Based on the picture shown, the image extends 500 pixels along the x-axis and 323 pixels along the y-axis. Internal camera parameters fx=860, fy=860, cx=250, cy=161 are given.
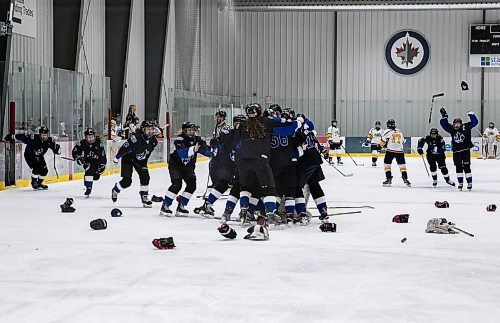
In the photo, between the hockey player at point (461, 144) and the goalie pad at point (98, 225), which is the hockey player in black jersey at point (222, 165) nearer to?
the goalie pad at point (98, 225)

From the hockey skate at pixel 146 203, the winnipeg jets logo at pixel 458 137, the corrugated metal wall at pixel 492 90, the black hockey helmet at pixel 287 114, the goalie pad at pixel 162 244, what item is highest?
the corrugated metal wall at pixel 492 90

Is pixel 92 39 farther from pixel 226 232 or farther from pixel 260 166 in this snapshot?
pixel 226 232

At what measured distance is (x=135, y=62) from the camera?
22.0 metres

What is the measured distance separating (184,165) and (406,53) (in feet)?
73.0

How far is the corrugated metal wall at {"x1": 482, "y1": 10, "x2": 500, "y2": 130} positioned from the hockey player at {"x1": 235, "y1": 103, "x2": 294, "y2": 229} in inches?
920

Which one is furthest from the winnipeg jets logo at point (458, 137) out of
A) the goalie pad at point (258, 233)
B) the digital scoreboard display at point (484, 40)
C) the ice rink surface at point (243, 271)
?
the digital scoreboard display at point (484, 40)

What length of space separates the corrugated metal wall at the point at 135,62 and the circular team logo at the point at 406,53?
442 inches

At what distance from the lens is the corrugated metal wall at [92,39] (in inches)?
738

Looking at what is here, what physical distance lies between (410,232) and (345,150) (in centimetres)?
2095

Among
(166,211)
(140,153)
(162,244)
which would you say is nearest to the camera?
(162,244)

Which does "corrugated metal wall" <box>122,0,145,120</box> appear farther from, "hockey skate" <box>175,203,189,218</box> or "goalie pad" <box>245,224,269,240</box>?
"goalie pad" <box>245,224,269,240</box>

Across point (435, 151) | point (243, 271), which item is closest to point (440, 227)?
point (243, 271)

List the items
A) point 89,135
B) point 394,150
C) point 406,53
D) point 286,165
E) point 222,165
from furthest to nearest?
point 406,53
point 394,150
point 89,135
point 222,165
point 286,165

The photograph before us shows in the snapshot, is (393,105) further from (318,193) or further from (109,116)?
(318,193)
